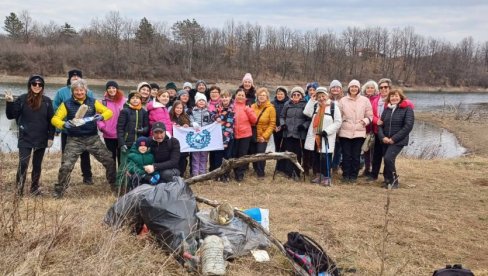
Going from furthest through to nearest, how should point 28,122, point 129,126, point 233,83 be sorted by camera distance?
point 233,83 → point 129,126 → point 28,122

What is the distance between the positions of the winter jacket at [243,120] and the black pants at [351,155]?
68.7 inches

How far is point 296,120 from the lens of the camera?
25.8ft

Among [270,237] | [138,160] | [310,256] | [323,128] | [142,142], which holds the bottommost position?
[310,256]

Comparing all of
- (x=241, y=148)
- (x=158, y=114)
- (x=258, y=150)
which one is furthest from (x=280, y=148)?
(x=158, y=114)

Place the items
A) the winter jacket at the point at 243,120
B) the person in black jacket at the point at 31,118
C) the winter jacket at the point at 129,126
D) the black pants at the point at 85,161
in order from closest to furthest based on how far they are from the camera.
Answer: the person in black jacket at the point at 31,118 < the winter jacket at the point at 129,126 < the black pants at the point at 85,161 < the winter jacket at the point at 243,120

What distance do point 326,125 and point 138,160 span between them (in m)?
3.36

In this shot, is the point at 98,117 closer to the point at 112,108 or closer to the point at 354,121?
the point at 112,108

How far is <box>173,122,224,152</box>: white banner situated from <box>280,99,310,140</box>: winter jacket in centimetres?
129

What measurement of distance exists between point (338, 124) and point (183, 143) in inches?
110

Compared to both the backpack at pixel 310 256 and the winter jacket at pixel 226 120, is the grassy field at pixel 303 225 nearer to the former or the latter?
the backpack at pixel 310 256

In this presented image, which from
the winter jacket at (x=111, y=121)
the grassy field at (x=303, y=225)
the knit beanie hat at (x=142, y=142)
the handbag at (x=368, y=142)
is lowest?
the grassy field at (x=303, y=225)

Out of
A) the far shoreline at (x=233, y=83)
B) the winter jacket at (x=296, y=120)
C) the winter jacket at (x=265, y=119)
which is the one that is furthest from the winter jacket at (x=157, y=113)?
the far shoreline at (x=233, y=83)

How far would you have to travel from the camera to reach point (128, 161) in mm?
6258

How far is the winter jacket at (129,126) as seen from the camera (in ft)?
21.5
